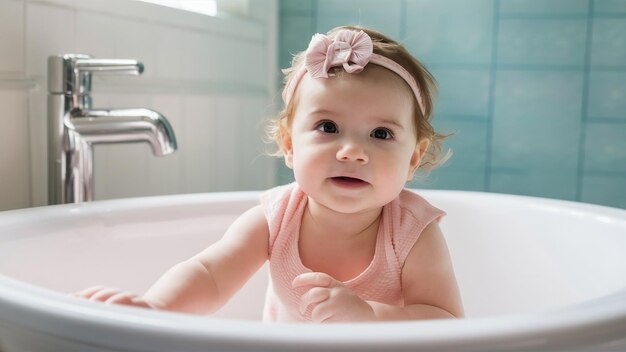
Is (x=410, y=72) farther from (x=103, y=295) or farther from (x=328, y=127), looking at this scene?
(x=103, y=295)

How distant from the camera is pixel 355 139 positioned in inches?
38.7

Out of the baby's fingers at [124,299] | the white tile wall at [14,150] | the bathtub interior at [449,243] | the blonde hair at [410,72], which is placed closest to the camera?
the baby's fingers at [124,299]

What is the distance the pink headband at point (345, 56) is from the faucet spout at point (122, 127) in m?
0.33

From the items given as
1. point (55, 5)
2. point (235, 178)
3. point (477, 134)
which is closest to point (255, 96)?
point (235, 178)

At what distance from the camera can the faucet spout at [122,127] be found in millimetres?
1236

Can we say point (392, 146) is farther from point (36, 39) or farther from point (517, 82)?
point (517, 82)

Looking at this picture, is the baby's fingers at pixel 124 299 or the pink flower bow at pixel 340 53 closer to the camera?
the baby's fingers at pixel 124 299

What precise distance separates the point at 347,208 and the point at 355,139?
86 mm

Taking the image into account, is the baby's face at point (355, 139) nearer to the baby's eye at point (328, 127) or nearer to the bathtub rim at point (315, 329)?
the baby's eye at point (328, 127)

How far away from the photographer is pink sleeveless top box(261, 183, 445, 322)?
3.44 feet

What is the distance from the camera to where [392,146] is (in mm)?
1001

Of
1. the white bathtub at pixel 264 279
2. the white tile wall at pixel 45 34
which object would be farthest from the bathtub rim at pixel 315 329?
the white tile wall at pixel 45 34

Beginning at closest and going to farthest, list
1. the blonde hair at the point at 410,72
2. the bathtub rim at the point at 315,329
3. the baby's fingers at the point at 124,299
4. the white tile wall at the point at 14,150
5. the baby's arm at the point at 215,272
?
the bathtub rim at the point at 315,329 < the baby's fingers at the point at 124,299 < the baby's arm at the point at 215,272 < the blonde hair at the point at 410,72 < the white tile wall at the point at 14,150

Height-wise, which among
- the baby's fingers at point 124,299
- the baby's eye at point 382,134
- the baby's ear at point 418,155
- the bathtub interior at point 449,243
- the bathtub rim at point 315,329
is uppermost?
the baby's eye at point 382,134
